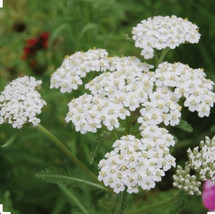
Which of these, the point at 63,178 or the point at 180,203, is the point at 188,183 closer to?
the point at 180,203

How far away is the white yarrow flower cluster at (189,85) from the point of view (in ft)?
12.3

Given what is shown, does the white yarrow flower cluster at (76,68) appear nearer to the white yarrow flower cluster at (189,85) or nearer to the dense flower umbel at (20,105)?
the dense flower umbel at (20,105)

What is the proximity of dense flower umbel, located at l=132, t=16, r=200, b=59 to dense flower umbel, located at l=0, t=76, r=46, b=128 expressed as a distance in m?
1.00

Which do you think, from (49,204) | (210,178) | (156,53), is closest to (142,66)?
(156,53)

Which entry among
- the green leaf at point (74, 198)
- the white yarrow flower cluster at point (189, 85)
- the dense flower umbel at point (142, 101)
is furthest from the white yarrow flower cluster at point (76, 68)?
the green leaf at point (74, 198)

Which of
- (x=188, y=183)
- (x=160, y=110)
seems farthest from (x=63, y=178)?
(x=188, y=183)

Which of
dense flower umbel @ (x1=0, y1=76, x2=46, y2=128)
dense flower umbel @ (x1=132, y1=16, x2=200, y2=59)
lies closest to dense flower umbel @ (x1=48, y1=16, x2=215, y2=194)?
dense flower umbel @ (x1=132, y1=16, x2=200, y2=59)

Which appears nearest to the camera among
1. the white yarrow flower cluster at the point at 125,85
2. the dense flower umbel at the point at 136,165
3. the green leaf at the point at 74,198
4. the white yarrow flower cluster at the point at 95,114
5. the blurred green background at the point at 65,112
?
the dense flower umbel at the point at 136,165

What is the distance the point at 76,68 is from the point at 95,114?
0.63 metres

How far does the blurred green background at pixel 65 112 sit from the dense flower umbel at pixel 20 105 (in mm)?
813

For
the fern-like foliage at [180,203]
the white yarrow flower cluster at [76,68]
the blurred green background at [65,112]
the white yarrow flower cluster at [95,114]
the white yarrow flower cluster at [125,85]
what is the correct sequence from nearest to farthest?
the fern-like foliage at [180,203] → the white yarrow flower cluster at [95,114] → the white yarrow flower cluster at [125,85] → the white yarrow flower cluster at [76,68] → the blurred green background at [65,112]

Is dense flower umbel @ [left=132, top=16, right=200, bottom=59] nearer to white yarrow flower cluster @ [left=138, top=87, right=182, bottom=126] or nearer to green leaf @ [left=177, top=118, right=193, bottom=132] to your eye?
white yarrow flower cluster @ [left=138, top=87, right=182, bottom=126]

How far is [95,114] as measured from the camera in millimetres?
3621

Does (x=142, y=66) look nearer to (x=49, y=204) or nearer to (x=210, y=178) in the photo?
(x=210, y=178)
